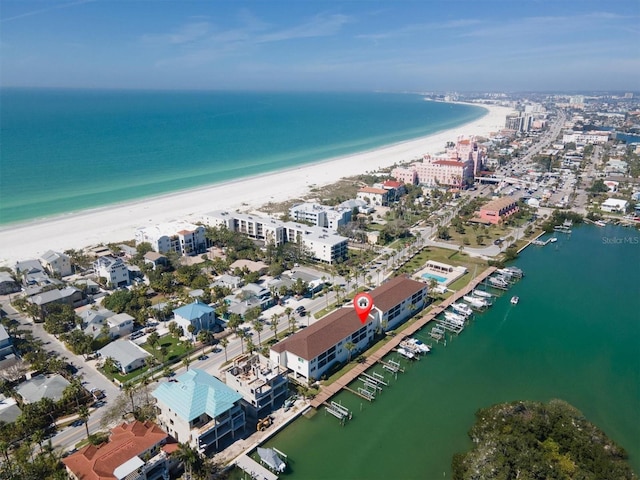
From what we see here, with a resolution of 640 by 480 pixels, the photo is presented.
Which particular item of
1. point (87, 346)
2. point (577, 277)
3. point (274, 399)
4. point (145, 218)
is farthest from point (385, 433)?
point (145, 218)

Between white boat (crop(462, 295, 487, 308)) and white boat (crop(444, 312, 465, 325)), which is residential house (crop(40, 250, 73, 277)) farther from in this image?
white boat (crop(462, 295, 487, 308))

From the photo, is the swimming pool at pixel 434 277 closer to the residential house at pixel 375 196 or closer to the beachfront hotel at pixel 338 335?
the beachfront hotel at pixel 338 335

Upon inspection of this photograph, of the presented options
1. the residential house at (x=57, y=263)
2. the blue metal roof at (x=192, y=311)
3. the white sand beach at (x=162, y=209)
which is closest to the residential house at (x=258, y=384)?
the blue metal roof at (x=192, y=311)

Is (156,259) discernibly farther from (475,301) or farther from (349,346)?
(475,301)

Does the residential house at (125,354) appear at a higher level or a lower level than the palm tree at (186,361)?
higher

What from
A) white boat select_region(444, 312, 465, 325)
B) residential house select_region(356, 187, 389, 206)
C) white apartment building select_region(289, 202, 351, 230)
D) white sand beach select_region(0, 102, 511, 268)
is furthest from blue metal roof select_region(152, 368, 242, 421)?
residential house select_region(356, 187, 389, 206)

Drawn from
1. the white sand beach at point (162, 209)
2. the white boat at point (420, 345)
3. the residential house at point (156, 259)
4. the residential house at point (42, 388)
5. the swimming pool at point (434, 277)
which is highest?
the white sand beach at point (162, 209)
